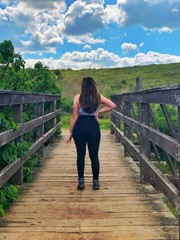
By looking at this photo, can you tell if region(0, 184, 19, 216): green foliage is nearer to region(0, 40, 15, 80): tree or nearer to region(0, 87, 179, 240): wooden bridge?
region(0, 87, 179, 240): wooden bridge

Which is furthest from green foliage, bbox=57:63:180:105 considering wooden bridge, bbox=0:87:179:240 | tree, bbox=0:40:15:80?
wooden bridge, bbox=0:87:179:240

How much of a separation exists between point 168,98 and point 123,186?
2.43 metres

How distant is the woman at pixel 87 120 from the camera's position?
5633mm

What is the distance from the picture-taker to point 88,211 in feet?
15.5

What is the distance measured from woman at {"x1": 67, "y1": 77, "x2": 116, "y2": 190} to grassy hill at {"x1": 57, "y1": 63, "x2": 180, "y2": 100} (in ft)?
91.4

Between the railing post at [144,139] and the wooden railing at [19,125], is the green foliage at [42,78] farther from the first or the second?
the railing post at [144,139]

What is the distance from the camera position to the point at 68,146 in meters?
11.3

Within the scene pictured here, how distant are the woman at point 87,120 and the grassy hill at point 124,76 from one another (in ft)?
91.4

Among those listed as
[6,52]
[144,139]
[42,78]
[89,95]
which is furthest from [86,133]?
[42,78]

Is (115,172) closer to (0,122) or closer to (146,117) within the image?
(146,117)

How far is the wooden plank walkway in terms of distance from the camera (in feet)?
13.1

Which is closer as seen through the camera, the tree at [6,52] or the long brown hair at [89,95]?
the long brown hair at [89,95]

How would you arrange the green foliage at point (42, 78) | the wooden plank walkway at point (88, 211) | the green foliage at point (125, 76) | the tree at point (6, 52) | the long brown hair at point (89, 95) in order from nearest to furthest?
1. the wooden plank walkway at point (88, 211)
2. the long brown hair at point (89, 95)
3. the tree at point (6, 52)
4. the green foliage at point (42, 78)
5. the green foliage at point (125, 76)

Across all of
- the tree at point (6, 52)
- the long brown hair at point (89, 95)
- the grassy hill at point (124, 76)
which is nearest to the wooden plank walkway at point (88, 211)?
the long brown hair at point (89, 95)
